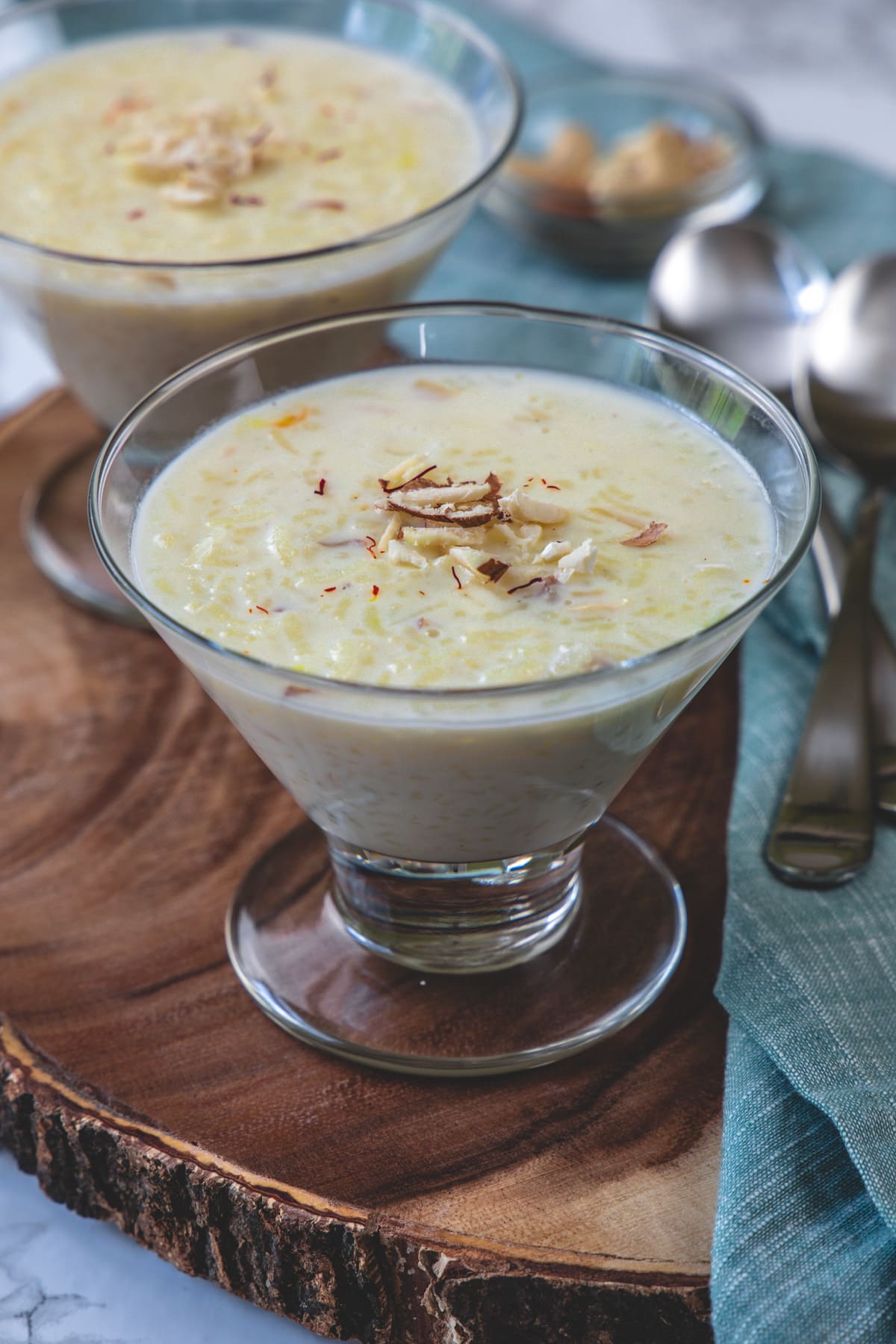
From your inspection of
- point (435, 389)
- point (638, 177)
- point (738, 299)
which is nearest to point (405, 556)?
point (435, 389)

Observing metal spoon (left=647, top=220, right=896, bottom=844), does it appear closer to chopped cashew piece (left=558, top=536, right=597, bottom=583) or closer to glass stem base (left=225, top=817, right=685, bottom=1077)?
glass stem base (left=225, top=817, right=685, bottom=1077)

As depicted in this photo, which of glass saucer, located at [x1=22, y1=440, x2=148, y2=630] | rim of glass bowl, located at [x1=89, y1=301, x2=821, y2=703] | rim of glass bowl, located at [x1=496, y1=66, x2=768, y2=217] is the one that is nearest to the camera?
rim of glass bowl, located at [x1=89, y1=301, x2=821, y2=703]

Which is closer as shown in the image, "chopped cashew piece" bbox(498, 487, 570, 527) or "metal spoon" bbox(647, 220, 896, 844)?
"chopped cashew piece" bbox(498, 487, 570, 527)

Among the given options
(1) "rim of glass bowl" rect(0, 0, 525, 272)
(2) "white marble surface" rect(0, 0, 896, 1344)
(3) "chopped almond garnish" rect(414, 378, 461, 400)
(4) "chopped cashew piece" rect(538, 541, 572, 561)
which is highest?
(1) "rim of glass bowl" rect(0, 0, 525, 272)

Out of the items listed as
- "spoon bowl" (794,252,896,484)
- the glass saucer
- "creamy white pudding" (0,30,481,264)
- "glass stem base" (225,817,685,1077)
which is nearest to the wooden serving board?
"glass stem base" (225,817,685,1077)

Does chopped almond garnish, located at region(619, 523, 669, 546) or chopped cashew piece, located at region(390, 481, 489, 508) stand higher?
chopped cashew piece, located at region(390, 481, 489, 508)

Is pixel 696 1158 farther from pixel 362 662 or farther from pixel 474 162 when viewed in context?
pixel 474 162

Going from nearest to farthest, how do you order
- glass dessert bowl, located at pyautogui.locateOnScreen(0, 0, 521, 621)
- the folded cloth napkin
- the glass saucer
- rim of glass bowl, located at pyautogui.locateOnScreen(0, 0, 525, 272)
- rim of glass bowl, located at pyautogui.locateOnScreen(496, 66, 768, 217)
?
the folded cloth napkin, rim of glass bowl, located at pyautogui.locateOnScreen(0, 0, 525, 272), glass dessert bowl, located at pyautogui.locateOnScreen(0, 0, 521, 621), the glass saucer, rim of glass bowl, located at pyautogui.locateOnScreen(496, 66, 768, 217)
